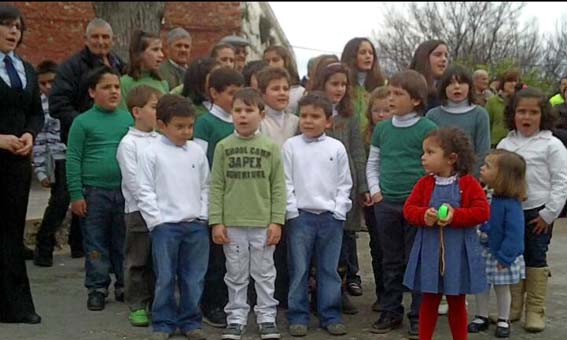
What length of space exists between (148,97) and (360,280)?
2.32 metres

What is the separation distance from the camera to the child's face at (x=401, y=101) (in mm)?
5219

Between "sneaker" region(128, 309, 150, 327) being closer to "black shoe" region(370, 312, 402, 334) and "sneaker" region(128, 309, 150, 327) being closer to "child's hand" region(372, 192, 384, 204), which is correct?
"black shoe" region(370, 312, 402, 334)

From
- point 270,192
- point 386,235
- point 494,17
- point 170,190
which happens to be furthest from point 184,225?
point 494,17

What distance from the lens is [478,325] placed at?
5391 millimetres

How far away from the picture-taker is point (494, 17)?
87.0 ft

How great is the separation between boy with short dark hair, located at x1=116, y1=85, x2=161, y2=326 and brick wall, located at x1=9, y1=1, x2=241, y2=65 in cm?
1089

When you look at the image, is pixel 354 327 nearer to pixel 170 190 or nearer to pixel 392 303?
pixel 392 303

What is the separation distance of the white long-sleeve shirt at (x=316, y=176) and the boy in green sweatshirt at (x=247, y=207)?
14 centimetres

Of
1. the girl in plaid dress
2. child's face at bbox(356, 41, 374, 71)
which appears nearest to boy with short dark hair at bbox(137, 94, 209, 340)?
child's face at bbox(356, 41, 374, 71)

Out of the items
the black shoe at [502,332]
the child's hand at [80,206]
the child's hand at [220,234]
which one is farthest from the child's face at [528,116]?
the child's hand at [80,206]

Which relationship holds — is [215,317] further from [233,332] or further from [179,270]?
[179,270]

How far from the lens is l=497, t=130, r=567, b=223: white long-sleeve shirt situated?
5.28 m

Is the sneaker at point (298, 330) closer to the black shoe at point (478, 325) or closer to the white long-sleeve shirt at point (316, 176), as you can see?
the white long-sleeve shirt at point (316, 176)

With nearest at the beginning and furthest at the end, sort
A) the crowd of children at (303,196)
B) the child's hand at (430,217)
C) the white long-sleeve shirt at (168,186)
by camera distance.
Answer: the child's hand at (430,217)
the crowd of children at (303,196)
the white long-sleeve shirt at (168,186)
